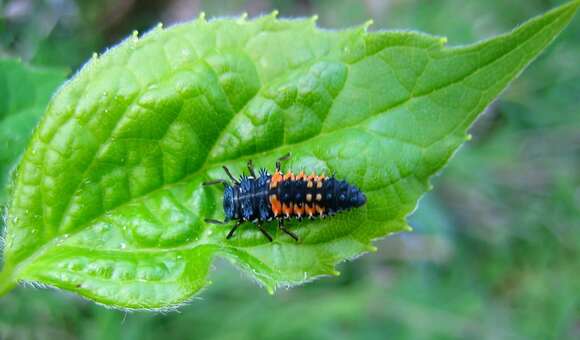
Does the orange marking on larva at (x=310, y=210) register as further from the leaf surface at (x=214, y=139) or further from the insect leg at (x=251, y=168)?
the insect leg at (x=251, y=168)

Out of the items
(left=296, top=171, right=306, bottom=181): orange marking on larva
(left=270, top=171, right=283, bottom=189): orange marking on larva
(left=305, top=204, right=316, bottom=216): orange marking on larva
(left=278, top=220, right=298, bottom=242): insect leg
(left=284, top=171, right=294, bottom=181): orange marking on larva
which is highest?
(left=270, top=171, right=283, bottom=189): orange marking on larva

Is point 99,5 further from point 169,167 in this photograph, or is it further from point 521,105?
point 521,105

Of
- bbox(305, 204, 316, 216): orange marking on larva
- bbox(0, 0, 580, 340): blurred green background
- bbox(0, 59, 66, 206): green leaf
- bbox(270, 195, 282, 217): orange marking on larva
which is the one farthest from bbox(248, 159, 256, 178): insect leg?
bbox(0, 0, 580, 340): blurred green background

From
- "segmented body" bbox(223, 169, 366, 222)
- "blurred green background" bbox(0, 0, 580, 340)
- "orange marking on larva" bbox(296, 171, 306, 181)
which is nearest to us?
"segmented body" bbox(223, 169, 366, 222)

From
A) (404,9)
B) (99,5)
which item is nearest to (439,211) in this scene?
(404,9)

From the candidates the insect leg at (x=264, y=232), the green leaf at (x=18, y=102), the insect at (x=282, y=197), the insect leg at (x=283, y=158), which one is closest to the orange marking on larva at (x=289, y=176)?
the insect at (x=282, y=197)

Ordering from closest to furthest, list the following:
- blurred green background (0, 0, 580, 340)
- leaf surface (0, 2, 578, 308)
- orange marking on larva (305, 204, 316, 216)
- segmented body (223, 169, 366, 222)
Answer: leaf surface (0, 2, 578, 308), segmented body (223, 169, 366, 222), orange marking on larva (305, 204, 316, 216), blurred green background (0, 0, 580, 340)

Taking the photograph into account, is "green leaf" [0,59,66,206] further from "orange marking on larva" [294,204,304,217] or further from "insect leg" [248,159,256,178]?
"orange marking on larva" [294,204,304,217]
